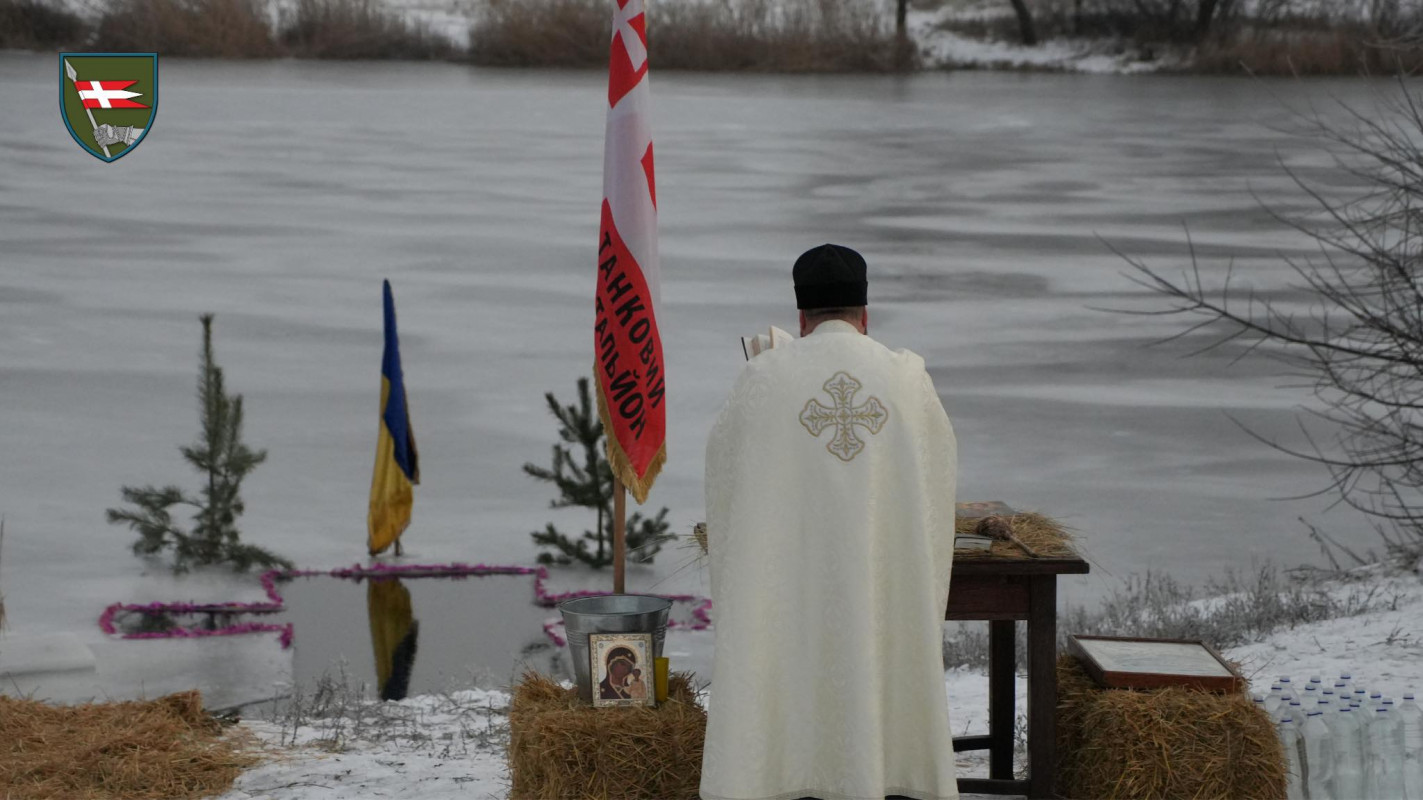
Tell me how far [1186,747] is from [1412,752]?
2.10 feet

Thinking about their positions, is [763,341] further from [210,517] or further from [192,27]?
[192,27]

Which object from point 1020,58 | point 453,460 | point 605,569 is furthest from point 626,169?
point 1020,58

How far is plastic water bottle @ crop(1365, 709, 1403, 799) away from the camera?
12.7 ft

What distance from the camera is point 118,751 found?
464cm

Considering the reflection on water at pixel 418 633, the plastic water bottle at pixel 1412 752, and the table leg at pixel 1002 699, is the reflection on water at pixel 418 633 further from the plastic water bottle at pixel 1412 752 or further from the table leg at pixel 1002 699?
the plastic water bottle at pixel 1412 752

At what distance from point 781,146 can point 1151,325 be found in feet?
13.7

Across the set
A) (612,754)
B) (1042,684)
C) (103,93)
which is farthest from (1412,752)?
(103,93)

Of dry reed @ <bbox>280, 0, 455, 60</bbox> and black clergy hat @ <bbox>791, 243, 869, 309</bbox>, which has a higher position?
dry reed @ <bbox>280, 0, 455, 60</bbox>

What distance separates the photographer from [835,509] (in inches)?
133

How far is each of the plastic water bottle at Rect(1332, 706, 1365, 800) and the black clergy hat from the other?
1.64 m

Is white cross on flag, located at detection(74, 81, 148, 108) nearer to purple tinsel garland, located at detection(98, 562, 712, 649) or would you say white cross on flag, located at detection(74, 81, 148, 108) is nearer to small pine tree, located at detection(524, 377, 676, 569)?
purple tinsel garland, located at detection(98, 562, 712, 649)

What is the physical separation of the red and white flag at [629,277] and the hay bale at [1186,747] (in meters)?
1.33

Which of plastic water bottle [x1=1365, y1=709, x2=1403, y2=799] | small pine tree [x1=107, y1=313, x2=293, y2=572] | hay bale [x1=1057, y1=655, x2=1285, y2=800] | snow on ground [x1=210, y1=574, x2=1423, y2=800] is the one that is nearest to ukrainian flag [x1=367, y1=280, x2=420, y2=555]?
small pine tree [x1=107, y1=313, x2=293, y2=572]

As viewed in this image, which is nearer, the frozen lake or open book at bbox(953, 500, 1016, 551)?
open book at bbox(953, 500, 1016, 551)
